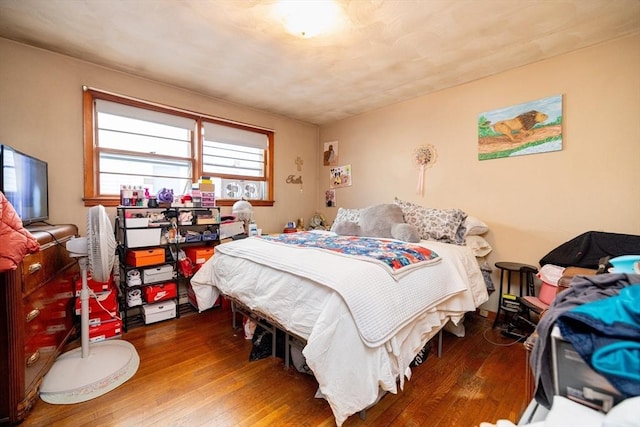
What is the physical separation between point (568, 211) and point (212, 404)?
3061mm

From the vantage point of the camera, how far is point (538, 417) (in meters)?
0.65

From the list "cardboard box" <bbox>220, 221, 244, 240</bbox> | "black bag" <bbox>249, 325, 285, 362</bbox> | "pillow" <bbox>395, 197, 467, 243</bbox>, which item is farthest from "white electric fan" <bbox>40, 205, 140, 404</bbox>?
"pillow" <bbox>395, 197, 467, 243</bbox>

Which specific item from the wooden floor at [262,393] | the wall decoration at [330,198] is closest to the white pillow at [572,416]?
the wooden floor at [262,393]

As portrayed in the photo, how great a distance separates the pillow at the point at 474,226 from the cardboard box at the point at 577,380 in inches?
83.8

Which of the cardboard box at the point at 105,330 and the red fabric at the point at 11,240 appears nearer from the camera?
the red fabric at the point at 11,240

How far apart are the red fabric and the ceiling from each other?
4.81ft

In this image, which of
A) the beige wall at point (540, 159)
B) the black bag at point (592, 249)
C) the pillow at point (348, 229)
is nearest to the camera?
the black bag at point (592, 249)

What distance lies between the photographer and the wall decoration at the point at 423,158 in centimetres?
305

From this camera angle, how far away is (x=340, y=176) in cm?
408

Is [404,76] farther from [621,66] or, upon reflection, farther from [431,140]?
[621,66]

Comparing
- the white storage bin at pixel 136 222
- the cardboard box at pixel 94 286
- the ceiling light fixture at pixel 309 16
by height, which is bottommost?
the cardboard box at pixel 94 286

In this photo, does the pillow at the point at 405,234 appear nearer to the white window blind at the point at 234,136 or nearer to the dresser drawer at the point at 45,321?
the white window blind at the point at 234,136

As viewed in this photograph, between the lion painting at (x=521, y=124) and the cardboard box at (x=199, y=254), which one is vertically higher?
the lion painting at (x=521, y=124)

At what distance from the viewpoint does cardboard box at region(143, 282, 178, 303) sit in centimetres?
245
